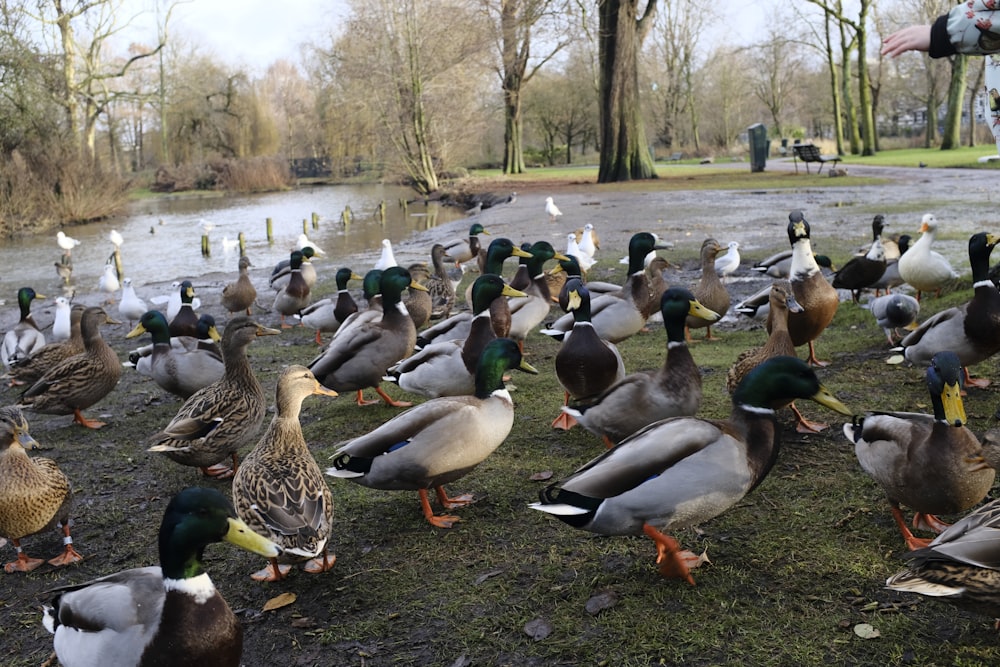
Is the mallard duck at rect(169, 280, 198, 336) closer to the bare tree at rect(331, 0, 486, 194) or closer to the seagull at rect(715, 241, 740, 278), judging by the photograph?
the seagull at rect(715, 241, 740, 278)

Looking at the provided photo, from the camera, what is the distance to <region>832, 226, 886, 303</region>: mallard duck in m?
7.21

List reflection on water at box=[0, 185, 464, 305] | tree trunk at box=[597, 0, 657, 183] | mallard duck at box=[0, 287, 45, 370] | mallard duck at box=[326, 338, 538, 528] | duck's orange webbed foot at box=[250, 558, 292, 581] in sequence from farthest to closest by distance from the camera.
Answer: tree trunk at box=[597, 0, 657, 183] < reflection on water at box=[0, 185, 464, 305] < mallard duck at box=[0, 287, 45, 370] < mallard duck at box=[326, 338, 538, 528] < duck's orange webbed foot at box=[250, 558, 292, 581]

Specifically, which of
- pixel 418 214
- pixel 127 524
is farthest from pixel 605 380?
pixel 418 214

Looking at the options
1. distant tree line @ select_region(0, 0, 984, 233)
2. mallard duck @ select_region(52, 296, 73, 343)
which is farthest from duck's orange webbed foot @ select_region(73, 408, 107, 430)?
distant tree line @ select_region(0, 0, 984, 233)

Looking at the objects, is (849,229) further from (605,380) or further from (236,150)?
(236,150)

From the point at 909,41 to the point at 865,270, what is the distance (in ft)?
12.7

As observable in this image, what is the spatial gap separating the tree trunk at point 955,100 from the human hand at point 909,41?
118 ft

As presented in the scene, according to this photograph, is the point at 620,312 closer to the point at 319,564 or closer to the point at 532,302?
the point at 532,302

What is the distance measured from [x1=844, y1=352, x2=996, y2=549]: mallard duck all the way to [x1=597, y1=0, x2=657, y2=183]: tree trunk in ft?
81.9

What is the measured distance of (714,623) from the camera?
9.45 ft

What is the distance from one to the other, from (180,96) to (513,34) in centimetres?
2833

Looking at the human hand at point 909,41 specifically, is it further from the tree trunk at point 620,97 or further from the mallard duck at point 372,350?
the tree trunk at point 620,97

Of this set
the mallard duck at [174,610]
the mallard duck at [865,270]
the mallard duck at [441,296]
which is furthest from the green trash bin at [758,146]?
the mallard duck at [174,610]

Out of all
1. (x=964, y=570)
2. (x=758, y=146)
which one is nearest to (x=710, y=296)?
(x=964, y=570)
